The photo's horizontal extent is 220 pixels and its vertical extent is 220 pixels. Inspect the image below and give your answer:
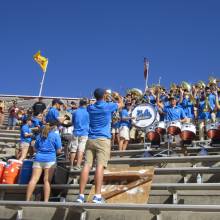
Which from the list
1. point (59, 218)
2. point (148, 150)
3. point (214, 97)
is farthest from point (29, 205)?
point (214, 97)

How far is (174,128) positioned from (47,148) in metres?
3.02

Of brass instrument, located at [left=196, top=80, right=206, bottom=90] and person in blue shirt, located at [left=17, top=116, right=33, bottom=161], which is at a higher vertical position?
brass instrument, located at [left=196, top=80, right=206, bottom=90]

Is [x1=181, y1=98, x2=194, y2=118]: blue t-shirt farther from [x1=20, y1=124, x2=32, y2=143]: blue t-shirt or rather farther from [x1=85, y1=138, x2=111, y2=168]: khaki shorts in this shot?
[x1=85, y1=138, x2=111, y2=168]: khaki shorts

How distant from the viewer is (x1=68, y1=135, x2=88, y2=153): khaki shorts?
9000 mm

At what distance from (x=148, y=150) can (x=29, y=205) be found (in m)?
3.55

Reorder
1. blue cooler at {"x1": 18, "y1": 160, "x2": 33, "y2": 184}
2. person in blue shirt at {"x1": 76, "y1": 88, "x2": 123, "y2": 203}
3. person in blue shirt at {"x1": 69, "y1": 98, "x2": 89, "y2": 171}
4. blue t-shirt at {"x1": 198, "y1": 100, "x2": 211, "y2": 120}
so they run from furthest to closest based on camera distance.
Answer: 1. blue t-shirt at {"x1": 198, "y1": 100, "x2": 211, "y2": 120}
2. person in blue shirt at {"x1": 69, "y1": 98, "x2": 89, "y2": 171}
3. blue cooler at {"x1": 18, "y1": 160, "x2": 33, "y2": 184}
4. person in blue shirt at {"x1": 76, "y1": 88, "x2": 123, "y2": 203}

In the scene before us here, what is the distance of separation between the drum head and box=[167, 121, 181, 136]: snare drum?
476mm

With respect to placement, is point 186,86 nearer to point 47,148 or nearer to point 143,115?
point 143,115

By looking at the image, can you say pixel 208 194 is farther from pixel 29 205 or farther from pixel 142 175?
pixel 29 205

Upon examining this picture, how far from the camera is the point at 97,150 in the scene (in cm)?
697

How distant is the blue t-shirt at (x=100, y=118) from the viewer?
714cm

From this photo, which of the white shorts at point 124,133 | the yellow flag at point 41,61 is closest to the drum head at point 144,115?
the white shorts at point 124,133

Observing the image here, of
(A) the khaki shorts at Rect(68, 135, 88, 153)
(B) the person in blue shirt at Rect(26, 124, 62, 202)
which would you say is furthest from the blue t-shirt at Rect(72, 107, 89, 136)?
(B) the person in blue shirt at Rect(26, 124, 62, 202)

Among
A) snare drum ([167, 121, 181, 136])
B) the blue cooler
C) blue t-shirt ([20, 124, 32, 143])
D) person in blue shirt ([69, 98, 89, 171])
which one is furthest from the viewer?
blue t-shirt ([20, 124, 32, 143])
